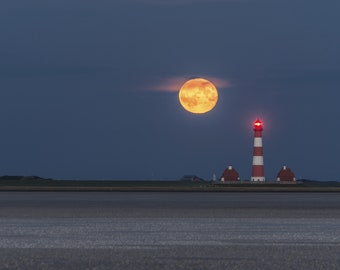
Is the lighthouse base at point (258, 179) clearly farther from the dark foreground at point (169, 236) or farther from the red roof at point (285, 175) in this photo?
the dark foreground at point (169, 236)

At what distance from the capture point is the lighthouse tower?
39688mm

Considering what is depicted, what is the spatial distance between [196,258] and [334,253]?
5.49 feet

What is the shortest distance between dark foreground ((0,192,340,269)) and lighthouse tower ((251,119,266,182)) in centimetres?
1571

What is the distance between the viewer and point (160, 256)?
12.2m

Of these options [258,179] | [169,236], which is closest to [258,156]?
[258,179]

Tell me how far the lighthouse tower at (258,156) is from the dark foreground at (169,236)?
1571 centimetres

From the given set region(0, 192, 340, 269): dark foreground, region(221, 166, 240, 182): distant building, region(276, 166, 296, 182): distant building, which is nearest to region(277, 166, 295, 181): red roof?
region(276, 166, 296, 182): distant building

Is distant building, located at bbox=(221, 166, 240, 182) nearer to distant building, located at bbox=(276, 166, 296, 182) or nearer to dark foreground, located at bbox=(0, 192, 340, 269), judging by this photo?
distant building, located at bbox=(276, 166, 296, 182)

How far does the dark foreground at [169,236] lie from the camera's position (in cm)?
1165

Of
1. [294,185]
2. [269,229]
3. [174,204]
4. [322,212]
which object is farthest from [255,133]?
[269,229]

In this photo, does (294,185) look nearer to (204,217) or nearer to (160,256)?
(204,217)

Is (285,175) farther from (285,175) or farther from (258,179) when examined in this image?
(258,179)

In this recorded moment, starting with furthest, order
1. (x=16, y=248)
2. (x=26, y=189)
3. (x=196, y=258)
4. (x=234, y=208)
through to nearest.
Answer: (x=26, y=189) < (x=234, y=208) < (x=16, y=248) < (x=196, y=258)

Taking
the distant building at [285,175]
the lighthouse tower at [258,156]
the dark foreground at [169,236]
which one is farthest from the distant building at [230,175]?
the dark foreground at [169,236]
